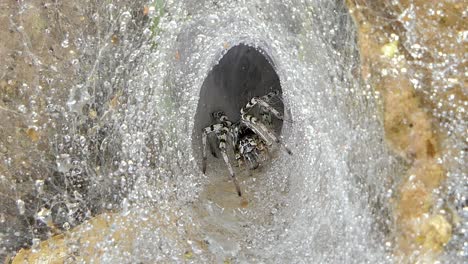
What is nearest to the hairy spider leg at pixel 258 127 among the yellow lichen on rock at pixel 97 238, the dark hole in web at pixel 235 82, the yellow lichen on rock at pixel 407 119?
the dark hole in web at pixel 235 82

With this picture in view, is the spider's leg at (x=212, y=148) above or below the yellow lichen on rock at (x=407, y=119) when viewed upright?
below

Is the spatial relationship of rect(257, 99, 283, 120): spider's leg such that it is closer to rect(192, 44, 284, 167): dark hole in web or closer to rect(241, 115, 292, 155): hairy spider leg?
rect(241, 115, 292, 155): hairy spider leg

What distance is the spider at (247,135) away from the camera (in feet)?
13.1

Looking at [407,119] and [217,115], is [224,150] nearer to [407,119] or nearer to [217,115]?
[217,115]

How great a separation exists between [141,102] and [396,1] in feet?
4.83

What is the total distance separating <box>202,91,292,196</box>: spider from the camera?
3980 mm

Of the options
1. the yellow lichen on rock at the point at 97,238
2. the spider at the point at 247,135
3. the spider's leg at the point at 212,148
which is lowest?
the yellow lichen on rock at the point at 97,238

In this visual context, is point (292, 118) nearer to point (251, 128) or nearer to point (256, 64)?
point (251, 128)

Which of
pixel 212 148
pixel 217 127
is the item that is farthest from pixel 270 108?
pixel 212 148

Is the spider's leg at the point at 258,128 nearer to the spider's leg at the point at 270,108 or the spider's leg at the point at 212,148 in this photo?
the spider's leg at the point at 270,108

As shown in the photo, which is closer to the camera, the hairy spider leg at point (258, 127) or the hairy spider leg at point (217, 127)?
the hairy spider leg at point (258, 127)

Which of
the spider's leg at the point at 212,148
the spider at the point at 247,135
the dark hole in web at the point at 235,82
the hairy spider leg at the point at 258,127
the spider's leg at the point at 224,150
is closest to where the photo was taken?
the spider's leg at the point at 224,150

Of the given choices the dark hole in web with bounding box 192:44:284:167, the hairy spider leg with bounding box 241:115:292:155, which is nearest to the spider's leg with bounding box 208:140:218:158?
the dark hole in web with bounding box 192:44:284:167

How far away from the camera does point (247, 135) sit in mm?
4152
